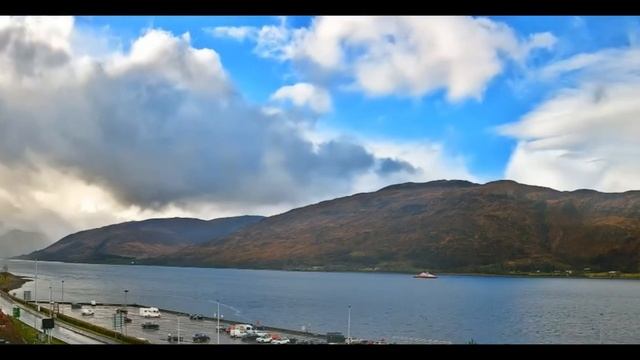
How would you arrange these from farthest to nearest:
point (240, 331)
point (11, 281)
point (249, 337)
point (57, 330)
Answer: point (240, 331)
point (249, 337)
point (11, 281)
point (57, 330)

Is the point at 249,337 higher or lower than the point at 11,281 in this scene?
lower

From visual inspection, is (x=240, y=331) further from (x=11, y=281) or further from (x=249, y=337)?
(x=11, y=281)

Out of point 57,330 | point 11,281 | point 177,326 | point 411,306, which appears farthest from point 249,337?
point 411,306

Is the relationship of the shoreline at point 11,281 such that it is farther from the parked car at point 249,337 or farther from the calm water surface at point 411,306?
the parked car at point 249,337

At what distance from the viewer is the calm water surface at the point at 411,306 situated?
66.4 ft

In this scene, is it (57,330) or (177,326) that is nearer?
(57,330)

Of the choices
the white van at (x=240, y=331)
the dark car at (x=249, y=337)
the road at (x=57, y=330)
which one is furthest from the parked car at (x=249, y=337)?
the road at (x=57, y=330)

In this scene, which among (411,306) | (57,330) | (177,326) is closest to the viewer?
(57,330)

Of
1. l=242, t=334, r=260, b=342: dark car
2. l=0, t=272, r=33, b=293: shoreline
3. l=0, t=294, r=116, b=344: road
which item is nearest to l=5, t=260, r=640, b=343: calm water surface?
l=0, t=272, r=33, b=293: shoreline

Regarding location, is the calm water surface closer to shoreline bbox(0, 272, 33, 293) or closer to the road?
shoreline bbox(0, 272, 33, 293)

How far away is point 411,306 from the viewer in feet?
101

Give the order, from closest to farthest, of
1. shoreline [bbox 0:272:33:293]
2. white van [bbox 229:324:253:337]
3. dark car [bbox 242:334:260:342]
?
1. shoreline [bbox 0:272:33:293]
2. dark car [bbox 242:334:260:342]
3. white van [bbox 229:324:253:337]

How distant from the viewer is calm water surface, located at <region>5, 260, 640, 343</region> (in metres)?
20.2
